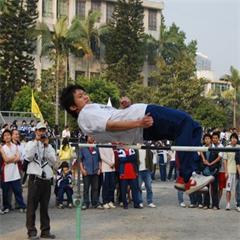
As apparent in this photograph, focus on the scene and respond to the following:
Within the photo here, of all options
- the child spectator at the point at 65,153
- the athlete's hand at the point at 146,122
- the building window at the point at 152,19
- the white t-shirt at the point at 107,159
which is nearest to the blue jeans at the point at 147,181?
the white t-shirt at the point at 107,159

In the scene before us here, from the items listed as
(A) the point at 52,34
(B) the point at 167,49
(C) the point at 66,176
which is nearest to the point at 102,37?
(B) the point at 167,49

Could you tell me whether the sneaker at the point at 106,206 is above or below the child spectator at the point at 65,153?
below

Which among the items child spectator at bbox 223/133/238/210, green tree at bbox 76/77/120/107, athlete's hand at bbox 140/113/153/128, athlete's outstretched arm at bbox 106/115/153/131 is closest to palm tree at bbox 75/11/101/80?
green tree at bbox 76/77/120/107

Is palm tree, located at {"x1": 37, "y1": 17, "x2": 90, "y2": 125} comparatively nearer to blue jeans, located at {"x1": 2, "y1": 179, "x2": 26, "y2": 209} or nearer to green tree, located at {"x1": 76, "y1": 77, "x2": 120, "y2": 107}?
green tree, located at {"x1": 76, "y1": 77, "x2": 120, "y2": 107}

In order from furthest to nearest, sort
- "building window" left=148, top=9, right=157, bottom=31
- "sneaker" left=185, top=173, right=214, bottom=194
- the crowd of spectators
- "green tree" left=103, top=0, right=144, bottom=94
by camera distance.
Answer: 1. "building window" left=148, top=9, right=157, bottom=31
2. "green tree" left=103, top=0, right=144, bottom=94
3. the crowd of spectators
4. "sneaker" left=185, top=173, right=214, bottom=194

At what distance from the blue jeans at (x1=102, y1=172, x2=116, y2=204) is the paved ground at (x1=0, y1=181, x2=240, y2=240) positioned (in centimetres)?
33

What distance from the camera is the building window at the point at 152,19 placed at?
176 feet

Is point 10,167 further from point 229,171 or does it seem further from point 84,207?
point 229,171

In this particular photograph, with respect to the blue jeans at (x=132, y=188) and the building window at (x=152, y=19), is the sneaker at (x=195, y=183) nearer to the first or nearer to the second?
the blue jeans at (x=132, y=188)

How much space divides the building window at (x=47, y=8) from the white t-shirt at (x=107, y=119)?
144 feet

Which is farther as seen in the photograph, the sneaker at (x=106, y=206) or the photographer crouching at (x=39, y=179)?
the sneaker at (x=106, y=206)

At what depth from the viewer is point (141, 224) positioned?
9.28 m

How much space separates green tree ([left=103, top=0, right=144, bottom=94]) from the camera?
43.7 m

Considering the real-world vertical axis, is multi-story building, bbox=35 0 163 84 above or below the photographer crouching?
above
